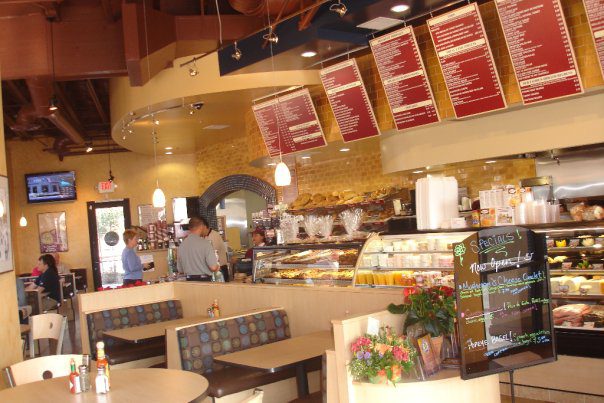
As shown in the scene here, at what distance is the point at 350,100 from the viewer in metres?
7.75

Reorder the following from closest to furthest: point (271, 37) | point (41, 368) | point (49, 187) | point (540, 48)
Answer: point (41, 368), point (540, 48), point (271, 37), point (49, 187)

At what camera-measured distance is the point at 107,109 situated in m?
15.7

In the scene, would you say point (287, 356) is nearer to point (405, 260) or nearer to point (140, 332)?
point (405, 260)

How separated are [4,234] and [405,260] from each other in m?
3.46

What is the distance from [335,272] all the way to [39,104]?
544 cm

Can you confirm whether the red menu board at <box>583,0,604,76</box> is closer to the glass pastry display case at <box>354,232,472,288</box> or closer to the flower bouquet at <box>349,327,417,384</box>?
the glass pastry display case at <box>354,232,472,288</box>

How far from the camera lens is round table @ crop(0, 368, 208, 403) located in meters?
3.77

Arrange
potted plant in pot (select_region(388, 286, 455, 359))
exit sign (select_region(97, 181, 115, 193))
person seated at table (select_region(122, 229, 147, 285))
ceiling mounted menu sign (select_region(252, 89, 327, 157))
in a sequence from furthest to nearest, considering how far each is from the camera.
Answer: exit sign (select_region(97, 181, 115, 193)), person seated at table (select_region(122, 229, 147, 285)), ceiling mounted menu sign (select_region(252, 89, 327, 157)), potted plant in pot (select_region(388, 286, 455, 359))

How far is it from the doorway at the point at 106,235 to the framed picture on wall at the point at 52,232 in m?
0.65

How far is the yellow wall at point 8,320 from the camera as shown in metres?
5.41

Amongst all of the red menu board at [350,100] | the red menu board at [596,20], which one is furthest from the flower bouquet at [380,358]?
the red menu board at [350,100]

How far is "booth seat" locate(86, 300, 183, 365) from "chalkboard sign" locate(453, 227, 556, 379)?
4.04 metres

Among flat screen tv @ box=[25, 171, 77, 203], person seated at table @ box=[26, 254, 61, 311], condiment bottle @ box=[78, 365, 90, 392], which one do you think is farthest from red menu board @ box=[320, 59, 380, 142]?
flat screen tv @ box=[25, 171, 77, 203]

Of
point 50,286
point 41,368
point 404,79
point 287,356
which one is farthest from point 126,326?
point 50,286
